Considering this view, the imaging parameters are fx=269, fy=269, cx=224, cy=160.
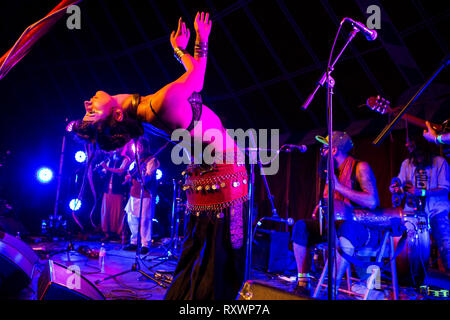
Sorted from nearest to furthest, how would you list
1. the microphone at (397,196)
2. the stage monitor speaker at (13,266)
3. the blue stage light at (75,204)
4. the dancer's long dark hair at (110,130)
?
the dancer's long dark hair at (110,130) < the stage monitor speaker at (13,266) < the blue stage light at (75,204) < the microphone at (397,196)

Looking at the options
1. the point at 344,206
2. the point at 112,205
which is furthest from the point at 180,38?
the point at 112,205

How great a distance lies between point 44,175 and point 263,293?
9220mm

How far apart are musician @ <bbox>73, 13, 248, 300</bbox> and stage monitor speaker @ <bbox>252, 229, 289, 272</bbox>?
3.50m

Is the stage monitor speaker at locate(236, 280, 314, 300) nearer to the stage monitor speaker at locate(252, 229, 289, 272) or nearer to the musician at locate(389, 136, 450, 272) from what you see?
the musician at locate(389, 136, 450, 272)

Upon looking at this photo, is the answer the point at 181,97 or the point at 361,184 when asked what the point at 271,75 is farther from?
the point at 181,97

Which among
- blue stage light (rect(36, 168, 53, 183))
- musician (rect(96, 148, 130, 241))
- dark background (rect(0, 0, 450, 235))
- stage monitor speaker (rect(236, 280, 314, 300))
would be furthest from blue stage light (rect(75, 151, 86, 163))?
stage monitor speaker (rect(236, 280, 314, 300))

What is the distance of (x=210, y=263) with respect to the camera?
1687 mm

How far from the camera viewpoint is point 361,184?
118 inches

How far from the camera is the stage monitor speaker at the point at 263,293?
42.4 inches

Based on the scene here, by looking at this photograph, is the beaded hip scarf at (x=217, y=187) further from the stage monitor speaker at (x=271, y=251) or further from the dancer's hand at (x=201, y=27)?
the stage monitor speaker at (x=271, y=251)

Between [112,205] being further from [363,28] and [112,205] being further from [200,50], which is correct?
[363,28]

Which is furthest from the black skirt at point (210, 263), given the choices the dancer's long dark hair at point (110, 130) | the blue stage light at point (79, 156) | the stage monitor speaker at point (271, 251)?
the blue stage light at point (79, 156)
